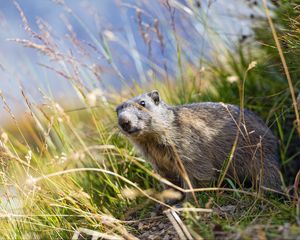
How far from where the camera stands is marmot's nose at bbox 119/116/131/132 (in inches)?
188

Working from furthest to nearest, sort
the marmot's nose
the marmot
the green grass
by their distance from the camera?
the marmot
the marmot's nose
the green grass

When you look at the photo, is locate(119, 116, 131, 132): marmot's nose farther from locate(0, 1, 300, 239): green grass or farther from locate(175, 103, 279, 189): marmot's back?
locate(175, 103, 279, 189): marmot's back

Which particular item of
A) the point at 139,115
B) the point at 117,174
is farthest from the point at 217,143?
the point at 117,174

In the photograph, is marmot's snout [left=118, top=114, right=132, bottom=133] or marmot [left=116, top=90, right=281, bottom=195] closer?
marmot's snout [left=118, top=114, right=132, bottom=133]

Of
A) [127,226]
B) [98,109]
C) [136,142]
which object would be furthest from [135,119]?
[98,109]

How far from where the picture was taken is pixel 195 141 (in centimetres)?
538

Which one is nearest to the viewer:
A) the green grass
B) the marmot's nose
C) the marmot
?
the green grass

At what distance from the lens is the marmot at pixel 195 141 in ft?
17.0

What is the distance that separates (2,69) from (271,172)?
307 centimetres

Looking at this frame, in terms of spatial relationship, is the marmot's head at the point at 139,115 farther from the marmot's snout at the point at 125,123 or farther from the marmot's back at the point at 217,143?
the marmot's back at the point at 217,143

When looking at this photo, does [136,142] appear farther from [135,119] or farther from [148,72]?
[148,72]

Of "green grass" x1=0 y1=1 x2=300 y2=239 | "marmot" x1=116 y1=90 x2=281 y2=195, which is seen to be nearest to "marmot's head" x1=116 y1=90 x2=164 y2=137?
"marmot" x1=116 y1=90 x2=281 y2=195

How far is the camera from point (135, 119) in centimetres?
491

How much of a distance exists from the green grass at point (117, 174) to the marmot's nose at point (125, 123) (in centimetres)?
26
